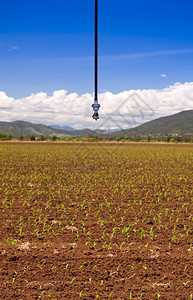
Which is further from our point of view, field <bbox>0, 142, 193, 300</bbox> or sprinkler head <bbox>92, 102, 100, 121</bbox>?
sprinkler head <bbox>92, 102, 100, 121</bbox>

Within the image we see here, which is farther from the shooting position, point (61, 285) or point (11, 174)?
point (11, 174)

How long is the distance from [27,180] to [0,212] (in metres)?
7.83

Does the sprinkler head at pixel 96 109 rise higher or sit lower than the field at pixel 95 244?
higher

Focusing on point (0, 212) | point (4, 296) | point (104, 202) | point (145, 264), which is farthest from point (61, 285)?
point (104, 202)

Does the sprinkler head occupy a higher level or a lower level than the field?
higher

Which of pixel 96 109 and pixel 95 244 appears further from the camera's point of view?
pixel 95 244

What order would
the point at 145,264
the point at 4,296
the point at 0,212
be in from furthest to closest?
the point at 0,212
the point at 145,264
the point at 4,296

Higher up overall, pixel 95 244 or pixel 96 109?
pixel 96 109

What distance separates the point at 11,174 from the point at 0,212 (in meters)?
10.7

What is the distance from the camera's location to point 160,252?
7.77 meters

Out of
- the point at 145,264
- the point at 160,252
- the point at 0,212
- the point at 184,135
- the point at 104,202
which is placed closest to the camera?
the point at 145,264

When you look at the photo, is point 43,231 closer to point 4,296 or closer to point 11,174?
point 4,296

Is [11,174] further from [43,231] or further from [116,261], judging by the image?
[116,261]

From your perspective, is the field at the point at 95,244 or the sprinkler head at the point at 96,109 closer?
the field at the point at 95,244
